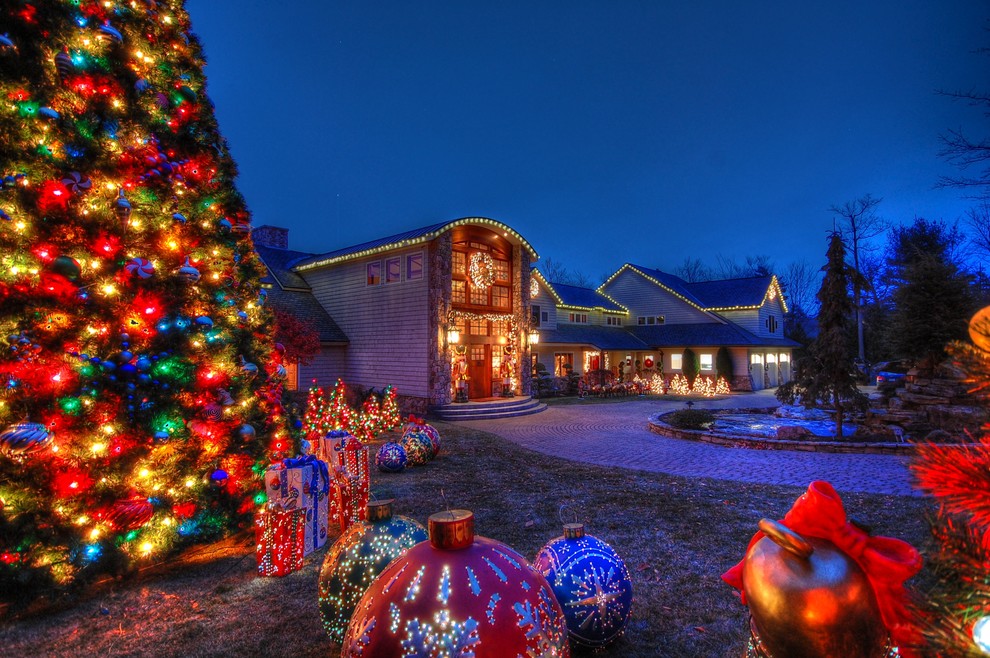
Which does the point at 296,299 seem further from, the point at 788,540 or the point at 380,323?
the point at 788,540

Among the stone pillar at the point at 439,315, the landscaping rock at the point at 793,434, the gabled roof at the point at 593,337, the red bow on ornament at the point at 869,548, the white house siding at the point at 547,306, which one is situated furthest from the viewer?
the gabled roof at the point at 593,337

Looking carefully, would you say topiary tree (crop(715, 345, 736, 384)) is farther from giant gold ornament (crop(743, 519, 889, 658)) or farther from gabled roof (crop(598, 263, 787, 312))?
giant gold ornament (crop(743, 519, 889, 658))

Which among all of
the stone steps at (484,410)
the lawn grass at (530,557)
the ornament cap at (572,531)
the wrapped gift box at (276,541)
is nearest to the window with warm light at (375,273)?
the stone steps at (484,410)

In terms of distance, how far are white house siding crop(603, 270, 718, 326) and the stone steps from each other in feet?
56.5

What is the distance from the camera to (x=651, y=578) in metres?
4.54

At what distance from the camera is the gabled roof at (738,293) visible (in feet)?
103

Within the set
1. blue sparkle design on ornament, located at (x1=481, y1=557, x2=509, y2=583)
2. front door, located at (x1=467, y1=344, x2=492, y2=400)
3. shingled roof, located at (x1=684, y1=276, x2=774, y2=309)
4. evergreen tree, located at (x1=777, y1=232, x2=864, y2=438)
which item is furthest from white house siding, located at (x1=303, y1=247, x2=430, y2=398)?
shingled roof, located at (x1=684, y1=276, x2=774, y2=309)

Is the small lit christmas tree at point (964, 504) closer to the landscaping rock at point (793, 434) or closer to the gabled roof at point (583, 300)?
the landscaping rock at point (793, 434)

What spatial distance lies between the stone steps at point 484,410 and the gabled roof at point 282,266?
35.3 ft

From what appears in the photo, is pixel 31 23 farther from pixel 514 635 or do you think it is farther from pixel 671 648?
pixel 671 648

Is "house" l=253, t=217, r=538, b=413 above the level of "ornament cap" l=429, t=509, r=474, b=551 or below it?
above

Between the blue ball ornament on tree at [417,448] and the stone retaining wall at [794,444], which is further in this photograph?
the stone retaining wall at [794,444]

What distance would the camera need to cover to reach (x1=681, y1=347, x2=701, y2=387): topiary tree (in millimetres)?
29406

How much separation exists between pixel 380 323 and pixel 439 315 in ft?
11.4
